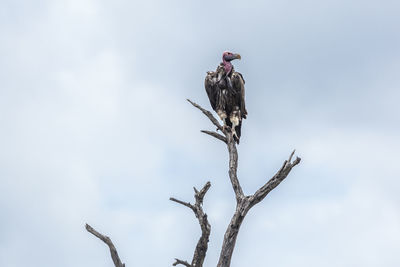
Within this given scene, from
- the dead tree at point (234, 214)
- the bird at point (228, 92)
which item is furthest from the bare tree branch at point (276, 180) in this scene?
the bird at point (228, 92)

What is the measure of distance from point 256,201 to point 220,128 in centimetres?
240

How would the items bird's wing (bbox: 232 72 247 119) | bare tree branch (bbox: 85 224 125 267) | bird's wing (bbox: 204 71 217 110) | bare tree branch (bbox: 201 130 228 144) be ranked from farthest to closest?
bird's wing (bbox: 204 71 217 110), bird's wing (bbox: 232 72 247 119), bare tree branch (bbox: 201 130 228 144), bare tree branch (bbox: 85 224 125 267)

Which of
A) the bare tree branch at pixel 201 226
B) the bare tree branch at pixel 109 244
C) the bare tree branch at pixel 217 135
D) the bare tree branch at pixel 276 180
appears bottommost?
the bare tree branch at pixel 109 244

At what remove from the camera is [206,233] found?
11.8 m

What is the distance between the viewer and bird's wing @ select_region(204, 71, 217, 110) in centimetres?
1617

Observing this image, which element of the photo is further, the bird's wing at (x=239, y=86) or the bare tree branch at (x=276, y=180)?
the bird's wing at (x=239, y=86)

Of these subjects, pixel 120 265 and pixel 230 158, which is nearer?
pixel 120 265

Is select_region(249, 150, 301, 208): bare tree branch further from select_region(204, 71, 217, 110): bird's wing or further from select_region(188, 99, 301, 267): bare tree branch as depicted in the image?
select_region(204, 71, 217, 110): bird's wing

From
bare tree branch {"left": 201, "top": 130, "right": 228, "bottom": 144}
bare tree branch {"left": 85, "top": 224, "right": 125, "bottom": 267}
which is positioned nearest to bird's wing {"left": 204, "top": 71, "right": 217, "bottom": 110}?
bare tree branch {"left": 201, "top": 130, "right": 228, "bottom": 144}

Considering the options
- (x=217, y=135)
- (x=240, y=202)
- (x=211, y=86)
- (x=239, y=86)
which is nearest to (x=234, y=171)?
(x=240, y=202)

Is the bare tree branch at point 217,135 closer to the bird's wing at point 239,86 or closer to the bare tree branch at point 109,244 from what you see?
the bird's wing at point 239,86

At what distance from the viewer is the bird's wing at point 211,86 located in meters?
16.2

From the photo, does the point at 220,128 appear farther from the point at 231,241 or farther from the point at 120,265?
the point at 120,265

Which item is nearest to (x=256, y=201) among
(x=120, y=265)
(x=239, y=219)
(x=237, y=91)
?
(x=239, y=219)
